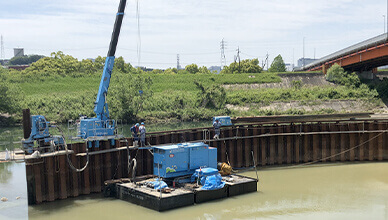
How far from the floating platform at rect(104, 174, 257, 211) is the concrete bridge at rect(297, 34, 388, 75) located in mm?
37212

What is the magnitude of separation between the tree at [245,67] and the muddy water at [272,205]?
Result: 243 ft

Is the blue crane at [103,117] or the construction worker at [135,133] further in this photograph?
the construction worker at [135,133]

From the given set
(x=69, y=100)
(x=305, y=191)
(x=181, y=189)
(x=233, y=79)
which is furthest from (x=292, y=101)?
(x=181, y=189)

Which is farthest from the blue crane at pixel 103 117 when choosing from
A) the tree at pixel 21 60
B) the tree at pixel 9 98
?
the tree at pixel 21 60

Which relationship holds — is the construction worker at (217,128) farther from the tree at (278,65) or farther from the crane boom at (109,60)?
the tree at (278,65)

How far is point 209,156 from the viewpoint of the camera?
24.9 meters

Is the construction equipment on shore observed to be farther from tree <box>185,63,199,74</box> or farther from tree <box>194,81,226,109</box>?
tree <box>185,63,199,74</box>

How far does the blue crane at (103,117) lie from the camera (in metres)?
24.9

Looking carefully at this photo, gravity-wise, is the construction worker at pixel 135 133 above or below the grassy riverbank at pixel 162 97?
below

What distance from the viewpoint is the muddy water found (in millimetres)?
21172

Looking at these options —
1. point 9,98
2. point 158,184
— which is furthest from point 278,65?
point 158,184

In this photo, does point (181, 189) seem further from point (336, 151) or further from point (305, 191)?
point (336, 151)

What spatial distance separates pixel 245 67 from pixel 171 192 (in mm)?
82485

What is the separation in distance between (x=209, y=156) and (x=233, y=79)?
5315cm
